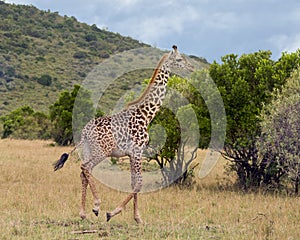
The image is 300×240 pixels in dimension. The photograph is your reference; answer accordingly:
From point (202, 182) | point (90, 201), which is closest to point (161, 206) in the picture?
point (90, 201)

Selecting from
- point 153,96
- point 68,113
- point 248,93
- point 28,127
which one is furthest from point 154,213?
point 28,127

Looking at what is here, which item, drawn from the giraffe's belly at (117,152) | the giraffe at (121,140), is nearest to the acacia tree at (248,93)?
the giraffe at (121,140)

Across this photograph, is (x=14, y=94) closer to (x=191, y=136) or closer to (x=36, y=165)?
(x=36, y=165)

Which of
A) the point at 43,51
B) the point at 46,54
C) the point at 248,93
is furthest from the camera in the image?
the point at 43,51

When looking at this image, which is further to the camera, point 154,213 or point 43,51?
point 43,51

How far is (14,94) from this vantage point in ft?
182

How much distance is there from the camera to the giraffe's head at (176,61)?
10461 mm

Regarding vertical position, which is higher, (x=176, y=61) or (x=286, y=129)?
(x=176, y=61)

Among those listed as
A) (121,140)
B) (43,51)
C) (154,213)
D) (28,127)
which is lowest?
(154,213)

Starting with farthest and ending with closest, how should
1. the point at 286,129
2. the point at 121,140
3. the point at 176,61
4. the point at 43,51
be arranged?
1. the point at 43,51
2. the point at 286,129
3. the point at 176,61
4. the point at 121,140

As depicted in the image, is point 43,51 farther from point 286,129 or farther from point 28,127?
point 286,129

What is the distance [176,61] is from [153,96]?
1008 millimetres

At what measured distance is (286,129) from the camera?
12.5 meters

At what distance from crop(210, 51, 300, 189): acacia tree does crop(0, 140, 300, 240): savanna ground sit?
50.6 inches
